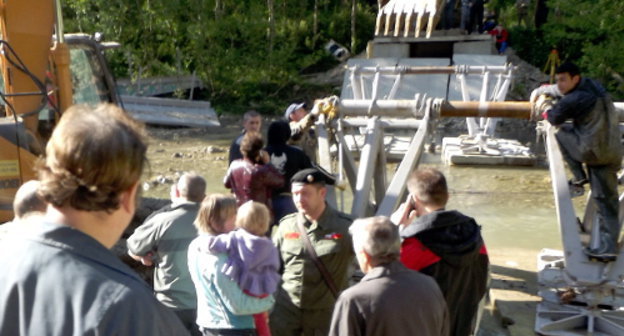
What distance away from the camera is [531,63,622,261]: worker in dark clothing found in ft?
16.0

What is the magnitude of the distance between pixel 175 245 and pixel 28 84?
3110 mm

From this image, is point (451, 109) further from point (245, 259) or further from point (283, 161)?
point (245, 259)

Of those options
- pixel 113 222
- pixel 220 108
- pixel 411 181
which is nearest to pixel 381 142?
pixel 411 181

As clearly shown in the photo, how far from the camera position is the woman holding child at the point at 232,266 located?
3266 millimetres

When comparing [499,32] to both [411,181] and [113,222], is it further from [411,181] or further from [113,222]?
[113,222]

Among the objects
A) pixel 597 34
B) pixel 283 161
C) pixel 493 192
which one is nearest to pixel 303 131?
pixel 283 161

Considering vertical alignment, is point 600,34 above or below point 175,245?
above

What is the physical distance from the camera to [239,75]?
22.4m

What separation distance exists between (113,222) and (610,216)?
447cm

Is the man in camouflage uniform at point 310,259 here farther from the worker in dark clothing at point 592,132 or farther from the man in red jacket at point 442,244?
the worker in dark clothing at point 592,132

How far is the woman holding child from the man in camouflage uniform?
1.15 feet

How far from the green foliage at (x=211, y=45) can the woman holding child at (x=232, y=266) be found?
58.4ft

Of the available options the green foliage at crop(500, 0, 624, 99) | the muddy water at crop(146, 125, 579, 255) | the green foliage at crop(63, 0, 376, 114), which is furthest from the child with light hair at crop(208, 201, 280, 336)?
the green foliage at crop(63, 0, 376, 114)

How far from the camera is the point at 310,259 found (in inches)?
144
